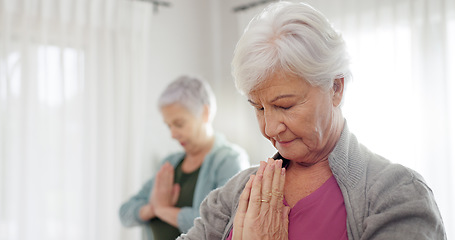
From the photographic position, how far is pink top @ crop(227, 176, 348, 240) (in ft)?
3.31

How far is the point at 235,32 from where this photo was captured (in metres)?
3.54

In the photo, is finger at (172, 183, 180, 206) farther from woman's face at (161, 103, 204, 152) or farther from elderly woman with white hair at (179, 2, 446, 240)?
elderly woman with white hair at (179, 2, 446, 240)

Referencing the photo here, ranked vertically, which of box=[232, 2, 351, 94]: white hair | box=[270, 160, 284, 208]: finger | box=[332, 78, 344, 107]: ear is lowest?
box=[270, 160, 284, 208]: finger

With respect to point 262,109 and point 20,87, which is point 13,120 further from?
point 262,109

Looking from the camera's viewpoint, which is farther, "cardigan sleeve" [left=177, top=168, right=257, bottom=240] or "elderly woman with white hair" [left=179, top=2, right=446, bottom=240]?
"cardigan sleeve" [left=177, top=168, right=257, bottom=240]

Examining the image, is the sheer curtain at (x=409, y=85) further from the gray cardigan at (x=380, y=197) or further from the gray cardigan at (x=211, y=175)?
the gray cardigan at (x=380, y=197)

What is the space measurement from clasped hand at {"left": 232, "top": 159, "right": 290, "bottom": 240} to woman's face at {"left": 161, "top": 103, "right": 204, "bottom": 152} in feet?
3.88

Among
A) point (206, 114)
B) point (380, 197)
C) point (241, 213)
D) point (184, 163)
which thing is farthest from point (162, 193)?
point (380, 197)

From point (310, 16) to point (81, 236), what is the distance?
7.42 feet

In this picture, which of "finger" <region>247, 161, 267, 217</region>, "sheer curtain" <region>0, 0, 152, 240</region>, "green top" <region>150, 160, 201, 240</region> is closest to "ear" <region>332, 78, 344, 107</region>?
"finger" <region>247, 161, 267, 217</region>

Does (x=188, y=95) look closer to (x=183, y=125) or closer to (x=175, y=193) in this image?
(x=183, y=125)

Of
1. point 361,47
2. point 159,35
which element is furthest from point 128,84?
point 361,47

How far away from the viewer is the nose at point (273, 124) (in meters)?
1.06

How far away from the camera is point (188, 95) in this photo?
7.45 feet
